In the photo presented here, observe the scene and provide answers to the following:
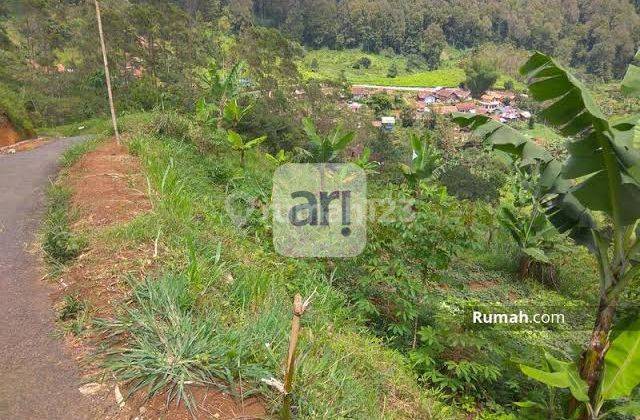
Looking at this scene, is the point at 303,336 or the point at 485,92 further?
the point at 485,92

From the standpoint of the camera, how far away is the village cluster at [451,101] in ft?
130

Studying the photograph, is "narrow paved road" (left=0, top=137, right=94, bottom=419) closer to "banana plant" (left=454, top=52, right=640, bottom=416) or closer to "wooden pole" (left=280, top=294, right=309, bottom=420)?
"wooden pole" (left=280, top=294, right=309, bottom=420)

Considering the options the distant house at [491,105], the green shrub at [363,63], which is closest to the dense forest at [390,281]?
the distant house at [491,105]

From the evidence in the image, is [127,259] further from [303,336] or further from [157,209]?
[303,336]

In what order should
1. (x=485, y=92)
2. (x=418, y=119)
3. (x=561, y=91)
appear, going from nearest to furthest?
1. (x=561, y=91)
2. (x=418, y=119)
3. (x=485, y=92)

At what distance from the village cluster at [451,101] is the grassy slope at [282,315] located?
32.6 m

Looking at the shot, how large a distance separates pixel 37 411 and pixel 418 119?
36345 mm

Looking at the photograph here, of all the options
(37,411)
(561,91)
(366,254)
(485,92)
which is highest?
(561,91)

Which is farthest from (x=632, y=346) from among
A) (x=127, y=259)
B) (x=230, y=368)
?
(x=127, y=259)

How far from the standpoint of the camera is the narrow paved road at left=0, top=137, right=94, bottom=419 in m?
2.43

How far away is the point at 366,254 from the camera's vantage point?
470cm

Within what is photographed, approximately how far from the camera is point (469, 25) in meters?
71.6

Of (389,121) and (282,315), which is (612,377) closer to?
(282,315)

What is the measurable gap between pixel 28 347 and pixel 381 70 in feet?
209
